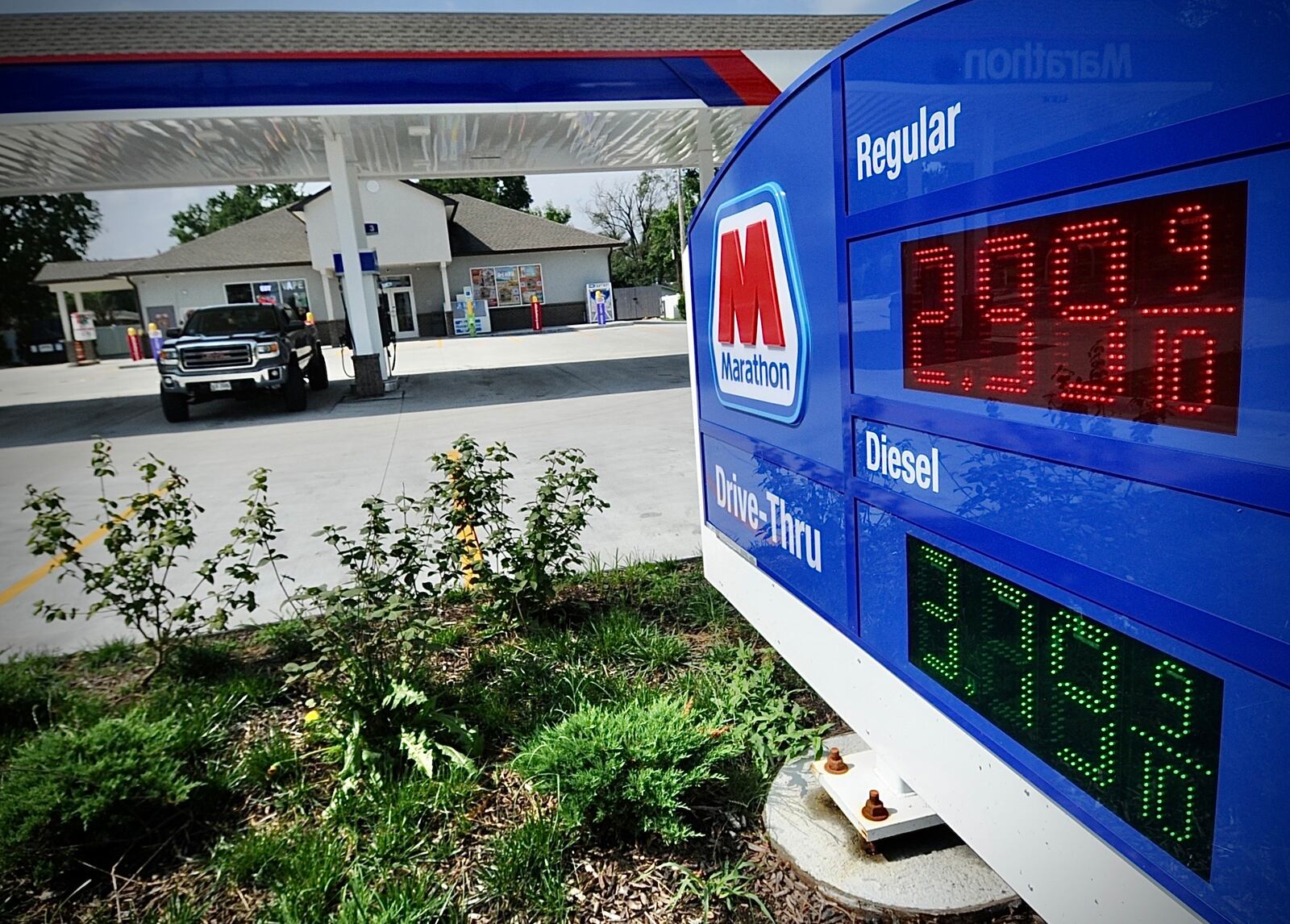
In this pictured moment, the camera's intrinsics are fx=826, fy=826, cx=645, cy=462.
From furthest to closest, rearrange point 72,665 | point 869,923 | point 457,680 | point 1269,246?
Answer: point 72,665, point 457,680, point 869,923, point 1269,246

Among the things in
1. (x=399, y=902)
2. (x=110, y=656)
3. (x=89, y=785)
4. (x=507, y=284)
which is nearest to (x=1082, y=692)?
(x=399, y=902)

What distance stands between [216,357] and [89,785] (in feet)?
39.7

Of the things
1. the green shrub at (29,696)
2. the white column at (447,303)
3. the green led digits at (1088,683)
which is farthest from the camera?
the white column at (447,303)

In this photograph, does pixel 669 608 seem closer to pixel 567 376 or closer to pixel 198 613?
pixel 198 613

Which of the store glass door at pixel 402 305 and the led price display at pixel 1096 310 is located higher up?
the store glass door at pixel 402 305

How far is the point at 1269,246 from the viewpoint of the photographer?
3.55ft

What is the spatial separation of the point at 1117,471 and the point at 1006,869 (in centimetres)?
100

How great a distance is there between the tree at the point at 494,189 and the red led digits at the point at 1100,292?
222 feet

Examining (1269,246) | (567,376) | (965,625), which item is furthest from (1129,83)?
(567,376)

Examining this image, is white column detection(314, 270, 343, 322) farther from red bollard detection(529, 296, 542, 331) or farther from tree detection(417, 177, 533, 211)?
tree detection(417, 177, 533, 211)

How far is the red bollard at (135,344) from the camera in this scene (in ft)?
112

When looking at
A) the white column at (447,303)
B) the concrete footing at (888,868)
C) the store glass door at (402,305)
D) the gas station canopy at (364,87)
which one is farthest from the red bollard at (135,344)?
the concrete footing at (888,868)

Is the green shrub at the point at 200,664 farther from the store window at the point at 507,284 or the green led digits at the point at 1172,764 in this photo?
the store window at the point at 507,284

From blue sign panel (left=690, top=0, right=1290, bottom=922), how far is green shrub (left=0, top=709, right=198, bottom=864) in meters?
2.52
